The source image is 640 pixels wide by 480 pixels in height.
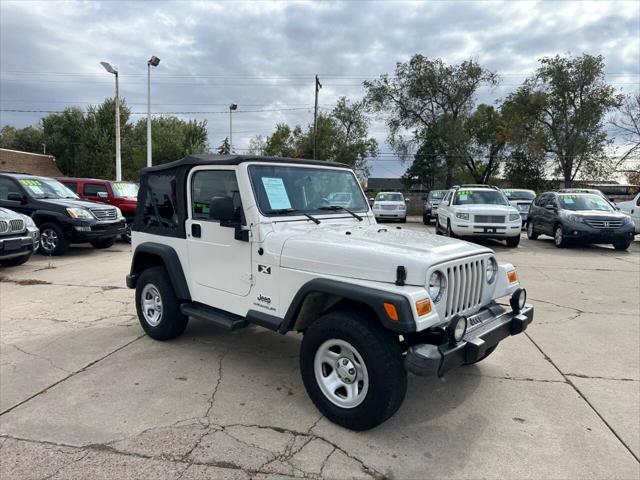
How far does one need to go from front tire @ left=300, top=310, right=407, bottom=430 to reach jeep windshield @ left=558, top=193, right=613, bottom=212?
12036 millimetres

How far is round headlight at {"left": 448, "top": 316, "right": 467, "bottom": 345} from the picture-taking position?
277 centimetres

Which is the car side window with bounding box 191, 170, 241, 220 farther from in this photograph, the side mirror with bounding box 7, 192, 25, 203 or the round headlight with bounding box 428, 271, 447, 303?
the side mirror with bounding box 7, 192, 25, 203

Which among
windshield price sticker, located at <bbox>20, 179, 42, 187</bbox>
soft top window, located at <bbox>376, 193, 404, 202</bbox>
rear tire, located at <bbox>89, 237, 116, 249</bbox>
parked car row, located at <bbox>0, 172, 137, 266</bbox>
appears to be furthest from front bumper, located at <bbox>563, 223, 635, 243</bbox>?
windshield price sticker, located at <bbox>20, 179, 42, 187</bbox>

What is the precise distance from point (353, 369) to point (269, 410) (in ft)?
2.56

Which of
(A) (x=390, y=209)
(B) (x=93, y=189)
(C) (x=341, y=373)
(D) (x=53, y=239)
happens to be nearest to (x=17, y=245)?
(D) (x=53, y=239)

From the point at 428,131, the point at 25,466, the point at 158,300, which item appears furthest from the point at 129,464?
the point at 428,131

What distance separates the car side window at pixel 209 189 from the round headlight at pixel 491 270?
2088 mm

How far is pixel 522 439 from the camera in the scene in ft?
9.72

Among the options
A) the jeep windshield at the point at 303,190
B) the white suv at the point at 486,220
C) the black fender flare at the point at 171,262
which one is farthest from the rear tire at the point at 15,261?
the white suv at the point at 486,220

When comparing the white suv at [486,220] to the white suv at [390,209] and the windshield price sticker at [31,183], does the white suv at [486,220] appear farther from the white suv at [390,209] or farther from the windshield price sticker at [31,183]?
the windshield price sticker at [31,183]

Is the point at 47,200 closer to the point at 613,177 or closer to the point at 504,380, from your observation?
the point at 504,380

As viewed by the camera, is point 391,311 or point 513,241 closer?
point 391,311

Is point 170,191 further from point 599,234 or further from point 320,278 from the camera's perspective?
point 599,234

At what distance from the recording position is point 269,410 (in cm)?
327
